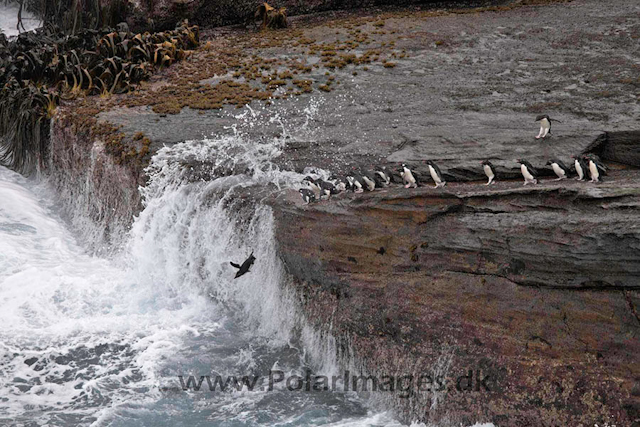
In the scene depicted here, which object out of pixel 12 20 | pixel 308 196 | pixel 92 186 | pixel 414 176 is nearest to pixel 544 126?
A: pixel 414 176

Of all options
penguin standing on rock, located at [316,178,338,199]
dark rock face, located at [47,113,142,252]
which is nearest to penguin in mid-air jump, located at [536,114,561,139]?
penguin standing on rock, located at [316,178,338,199]

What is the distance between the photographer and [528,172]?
10.7 m

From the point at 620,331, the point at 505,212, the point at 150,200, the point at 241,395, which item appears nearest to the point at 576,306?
the point at 620,331

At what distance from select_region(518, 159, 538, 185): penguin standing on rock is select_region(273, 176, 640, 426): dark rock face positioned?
0.77 feet

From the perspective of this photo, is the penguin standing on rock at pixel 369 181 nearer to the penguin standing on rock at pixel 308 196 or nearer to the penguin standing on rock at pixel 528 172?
the penguin standing on rock at pixel 308 196

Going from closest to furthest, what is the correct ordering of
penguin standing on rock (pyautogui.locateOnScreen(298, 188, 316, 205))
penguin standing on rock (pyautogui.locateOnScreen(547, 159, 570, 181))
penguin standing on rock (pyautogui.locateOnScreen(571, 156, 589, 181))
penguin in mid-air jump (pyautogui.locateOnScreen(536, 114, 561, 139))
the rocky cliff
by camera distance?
the rocky cliff → penguin standing on rock (pyautogui.locateOnScreen(571, 156, 589, 181)) → penguin standing on rock (pyautogui.locateOnScreen(547, 159, 570, 181)) → penguin standing on rock (pyautogui.locateOnScreen(298, 188, 316, 205)) → penguin in mid-air jump (pyautogui.locateOnScreen(536, 114, 561, 139))

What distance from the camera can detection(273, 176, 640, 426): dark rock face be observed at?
873 centimetres

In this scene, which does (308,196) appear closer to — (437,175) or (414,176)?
(414,176)

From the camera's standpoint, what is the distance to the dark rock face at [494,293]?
873cm

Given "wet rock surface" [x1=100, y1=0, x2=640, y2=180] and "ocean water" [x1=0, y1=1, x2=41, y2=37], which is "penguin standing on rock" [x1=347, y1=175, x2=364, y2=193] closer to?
"wet rock surface" [x1=100, y1=0, x2=640, y2=180]

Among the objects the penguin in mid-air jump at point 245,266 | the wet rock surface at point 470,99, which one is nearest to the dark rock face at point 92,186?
the wet rock surface at point 470,99

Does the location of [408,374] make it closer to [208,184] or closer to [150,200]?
[208,184]

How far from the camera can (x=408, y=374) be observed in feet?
33.1

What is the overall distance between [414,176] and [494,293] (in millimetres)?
2553
